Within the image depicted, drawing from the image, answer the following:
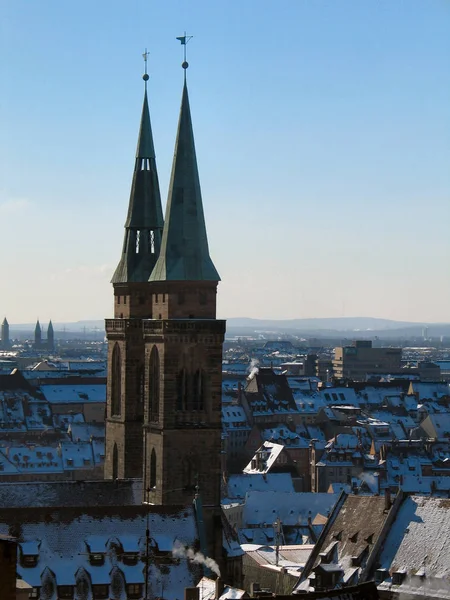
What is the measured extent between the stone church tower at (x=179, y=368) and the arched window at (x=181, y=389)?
5cm

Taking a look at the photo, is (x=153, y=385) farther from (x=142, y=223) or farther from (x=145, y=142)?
(x=145, y=142)

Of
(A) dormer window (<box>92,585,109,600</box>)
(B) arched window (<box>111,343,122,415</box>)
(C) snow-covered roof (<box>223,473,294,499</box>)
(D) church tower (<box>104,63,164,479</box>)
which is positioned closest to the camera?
(A) dormer window (<box>92,585,109,600</box>)

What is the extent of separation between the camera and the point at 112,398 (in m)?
88.1

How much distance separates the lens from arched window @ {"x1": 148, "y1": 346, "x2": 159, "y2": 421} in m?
81.3

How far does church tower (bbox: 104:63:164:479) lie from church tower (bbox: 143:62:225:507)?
4.32m

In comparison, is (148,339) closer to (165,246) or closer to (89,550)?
(165,246)

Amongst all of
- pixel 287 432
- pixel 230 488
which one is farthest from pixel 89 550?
pixel 287 432

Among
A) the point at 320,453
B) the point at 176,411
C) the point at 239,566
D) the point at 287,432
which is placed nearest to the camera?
the point at 239,566

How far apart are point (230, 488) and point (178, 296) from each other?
70052 mm

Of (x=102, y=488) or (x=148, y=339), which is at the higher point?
(x=148, y=339)

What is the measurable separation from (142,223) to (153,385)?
1037cm

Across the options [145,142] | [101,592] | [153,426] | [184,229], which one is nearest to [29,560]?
[101,592]

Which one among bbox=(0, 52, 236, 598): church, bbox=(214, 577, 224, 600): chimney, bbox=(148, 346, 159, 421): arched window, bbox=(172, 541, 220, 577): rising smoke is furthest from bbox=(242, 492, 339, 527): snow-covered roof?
bbox=(214, 577, 224, 600): chimney

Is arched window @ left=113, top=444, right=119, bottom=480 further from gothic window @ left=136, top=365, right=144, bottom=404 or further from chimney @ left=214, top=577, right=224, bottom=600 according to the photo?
chimney @ left=214, top=577, right=224, bottom=600
